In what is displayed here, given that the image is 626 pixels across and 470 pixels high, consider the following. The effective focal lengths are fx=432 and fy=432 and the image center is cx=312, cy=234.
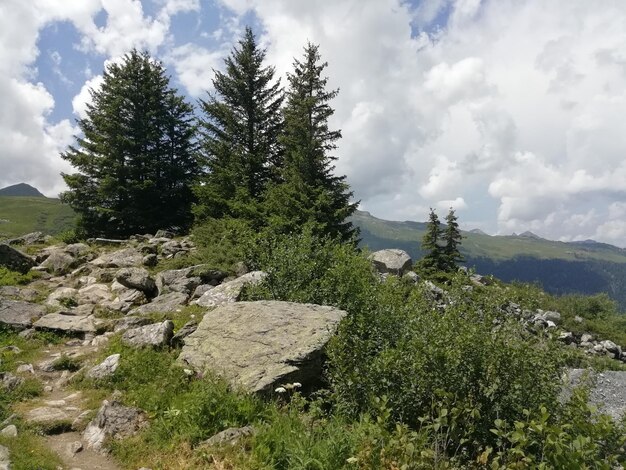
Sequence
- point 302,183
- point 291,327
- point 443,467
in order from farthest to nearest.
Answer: point 302,183 < point 291,327 < point 443,467

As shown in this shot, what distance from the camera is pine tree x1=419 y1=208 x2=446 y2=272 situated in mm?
33500

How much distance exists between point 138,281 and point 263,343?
8766 millimetres

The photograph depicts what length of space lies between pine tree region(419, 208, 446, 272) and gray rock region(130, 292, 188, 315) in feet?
75.4

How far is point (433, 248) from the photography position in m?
34.1

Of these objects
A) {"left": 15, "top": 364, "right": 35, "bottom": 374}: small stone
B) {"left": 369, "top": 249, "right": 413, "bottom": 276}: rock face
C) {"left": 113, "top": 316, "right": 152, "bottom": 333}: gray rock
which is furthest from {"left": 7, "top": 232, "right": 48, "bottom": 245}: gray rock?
{"left": 369, "top": 249, "right": 413, "bottom": 276}: rock face

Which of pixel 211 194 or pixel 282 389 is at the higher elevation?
pixel 211 194

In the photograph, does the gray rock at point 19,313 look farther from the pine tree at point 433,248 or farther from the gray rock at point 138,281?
the pine tree at point 433,248

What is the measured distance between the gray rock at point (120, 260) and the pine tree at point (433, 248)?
21.1 m

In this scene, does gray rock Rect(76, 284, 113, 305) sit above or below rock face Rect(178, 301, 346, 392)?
below

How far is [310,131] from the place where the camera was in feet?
74.2

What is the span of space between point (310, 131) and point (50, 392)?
17.3 metres

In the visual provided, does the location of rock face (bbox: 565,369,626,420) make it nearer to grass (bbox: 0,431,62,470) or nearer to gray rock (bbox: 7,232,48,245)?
grass (bbox: 0,431,62,470)

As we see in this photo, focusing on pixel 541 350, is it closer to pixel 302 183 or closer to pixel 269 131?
pixel 302 183

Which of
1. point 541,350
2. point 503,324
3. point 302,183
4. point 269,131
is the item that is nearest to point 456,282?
point 503,324
